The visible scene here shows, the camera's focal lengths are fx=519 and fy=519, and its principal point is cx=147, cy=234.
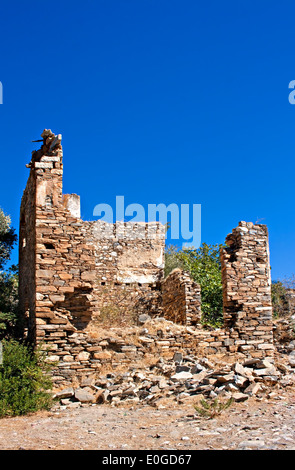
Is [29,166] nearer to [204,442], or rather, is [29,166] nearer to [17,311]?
[17,311]

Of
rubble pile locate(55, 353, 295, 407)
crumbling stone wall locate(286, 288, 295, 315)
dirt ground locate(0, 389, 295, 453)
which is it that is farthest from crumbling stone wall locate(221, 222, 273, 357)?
crumbling stone wall locate(286, 288, 295, 315)

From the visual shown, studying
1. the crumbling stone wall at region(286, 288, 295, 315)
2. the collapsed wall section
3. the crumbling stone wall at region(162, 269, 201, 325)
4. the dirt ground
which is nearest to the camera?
the dirt ground

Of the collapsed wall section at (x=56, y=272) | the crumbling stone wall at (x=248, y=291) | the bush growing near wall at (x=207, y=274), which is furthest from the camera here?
the bush growing near wall at (x=207, y=274)

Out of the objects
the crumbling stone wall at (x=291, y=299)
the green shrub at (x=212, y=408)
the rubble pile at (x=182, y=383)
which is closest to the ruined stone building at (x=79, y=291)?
the rubble pile at (x=182, y=383)

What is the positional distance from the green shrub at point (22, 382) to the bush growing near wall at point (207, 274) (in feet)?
33.0

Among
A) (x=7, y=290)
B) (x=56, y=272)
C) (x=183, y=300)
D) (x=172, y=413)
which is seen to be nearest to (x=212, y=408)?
(x=172, y=413)

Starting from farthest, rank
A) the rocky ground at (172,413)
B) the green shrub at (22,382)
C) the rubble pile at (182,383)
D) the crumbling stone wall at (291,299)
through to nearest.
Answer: the crumbling stone wall at (291,299) → the green shrub at (22,382) → the rubble pile at (182,383) → the rocky ground at (172,413)

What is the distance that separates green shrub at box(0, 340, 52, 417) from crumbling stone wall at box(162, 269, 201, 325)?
5.08 metres

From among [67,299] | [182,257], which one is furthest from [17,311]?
[182,257]

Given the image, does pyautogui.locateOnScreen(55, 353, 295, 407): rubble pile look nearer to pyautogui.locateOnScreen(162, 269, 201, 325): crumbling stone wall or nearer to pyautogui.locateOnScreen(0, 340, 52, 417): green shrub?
pyautogui.locateOnScreen(0, 340, 52, 417): green shrub

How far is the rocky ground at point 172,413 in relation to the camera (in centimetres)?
752

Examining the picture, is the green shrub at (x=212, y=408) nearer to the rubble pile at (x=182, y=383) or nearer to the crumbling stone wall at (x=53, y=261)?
the rubble pile at (x=182, y=383)

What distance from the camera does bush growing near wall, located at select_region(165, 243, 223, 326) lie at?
70.2 feet

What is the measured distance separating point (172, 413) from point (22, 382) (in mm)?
3400
